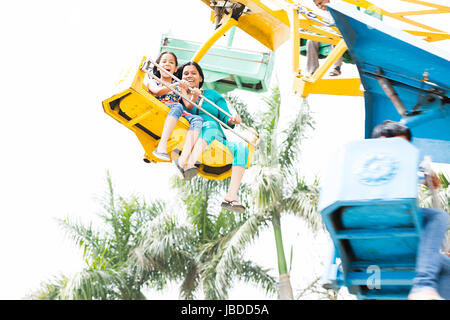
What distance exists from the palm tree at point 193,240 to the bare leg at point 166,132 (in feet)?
30.7

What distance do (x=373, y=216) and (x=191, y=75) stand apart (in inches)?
158

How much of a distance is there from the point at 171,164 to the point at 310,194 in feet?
31.9

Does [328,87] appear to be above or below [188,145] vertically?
above

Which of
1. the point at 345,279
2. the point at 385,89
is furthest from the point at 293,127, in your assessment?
the point at 345,279

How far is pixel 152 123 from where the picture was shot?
7371mm

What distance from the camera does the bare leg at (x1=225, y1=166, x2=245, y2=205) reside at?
713 cm

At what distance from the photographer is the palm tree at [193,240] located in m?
16.6

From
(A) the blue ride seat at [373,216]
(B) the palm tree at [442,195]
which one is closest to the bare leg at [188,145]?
(A) the blue ride seat at [373,216]

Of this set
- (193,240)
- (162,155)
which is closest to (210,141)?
(162,155)

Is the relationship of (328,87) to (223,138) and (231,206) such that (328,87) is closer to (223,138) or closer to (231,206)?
(223,138)

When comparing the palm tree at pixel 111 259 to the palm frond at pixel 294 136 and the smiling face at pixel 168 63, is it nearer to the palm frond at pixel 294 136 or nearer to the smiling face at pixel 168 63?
the palm frond at pixel 294 136

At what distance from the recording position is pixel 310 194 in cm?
1652

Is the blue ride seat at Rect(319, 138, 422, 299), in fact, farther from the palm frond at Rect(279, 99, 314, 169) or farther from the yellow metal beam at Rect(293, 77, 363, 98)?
the palm frond at Rect(279, 99, 314, 169)

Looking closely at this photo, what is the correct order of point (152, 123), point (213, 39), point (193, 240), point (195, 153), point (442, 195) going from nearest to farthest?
point (195, 153) < point (152, 123) < point (213, 39) < point (442, 195) < point (193, 240)
